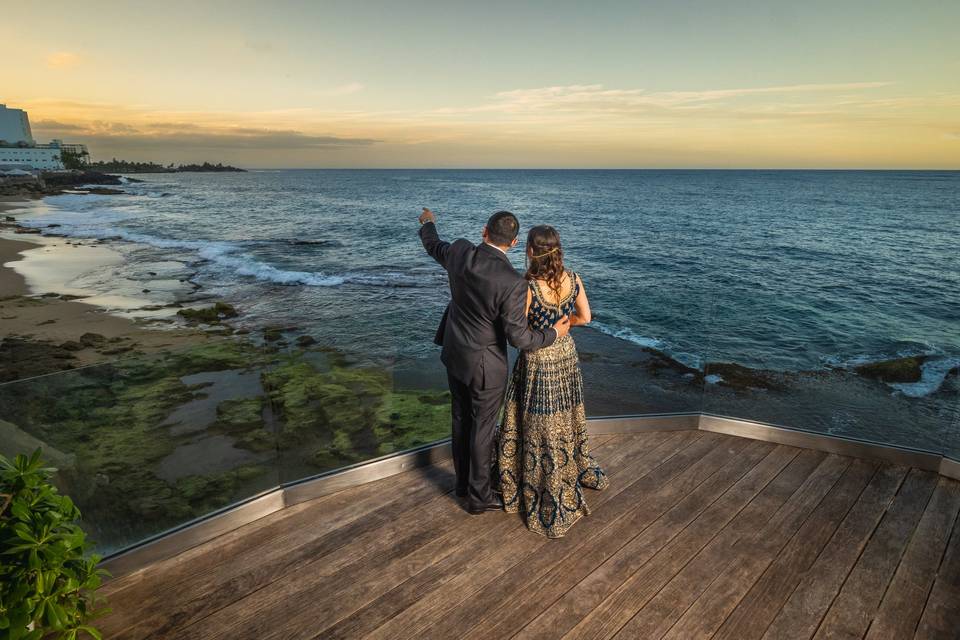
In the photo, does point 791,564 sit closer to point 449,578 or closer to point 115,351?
point 449,578

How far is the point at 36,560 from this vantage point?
5.06ft

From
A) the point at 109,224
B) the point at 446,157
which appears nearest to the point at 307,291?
the point at 109,224

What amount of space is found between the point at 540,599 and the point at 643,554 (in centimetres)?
62

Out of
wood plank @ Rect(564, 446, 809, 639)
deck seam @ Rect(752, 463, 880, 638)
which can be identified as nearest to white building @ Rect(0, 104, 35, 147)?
wood plank @ Rect(564, 446, 809, 639)

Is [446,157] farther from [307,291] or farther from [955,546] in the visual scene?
[955,546]

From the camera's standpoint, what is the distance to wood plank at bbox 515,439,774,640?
82.3 inches

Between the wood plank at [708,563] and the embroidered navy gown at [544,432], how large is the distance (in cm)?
58

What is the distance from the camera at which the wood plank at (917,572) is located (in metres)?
2.11

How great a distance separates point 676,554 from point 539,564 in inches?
27.4

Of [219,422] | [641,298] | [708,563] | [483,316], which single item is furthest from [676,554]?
[641,298]

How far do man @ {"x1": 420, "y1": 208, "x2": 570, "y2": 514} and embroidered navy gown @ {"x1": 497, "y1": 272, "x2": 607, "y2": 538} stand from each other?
100 mm

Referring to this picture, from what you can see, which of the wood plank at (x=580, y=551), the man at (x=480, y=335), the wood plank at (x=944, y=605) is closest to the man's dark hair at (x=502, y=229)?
the man at (x=480, y=335)

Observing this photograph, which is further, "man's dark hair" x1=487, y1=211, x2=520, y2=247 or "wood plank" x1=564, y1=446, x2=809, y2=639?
"man's dark hair" x1=487, y1=211, x2=520, y2=247

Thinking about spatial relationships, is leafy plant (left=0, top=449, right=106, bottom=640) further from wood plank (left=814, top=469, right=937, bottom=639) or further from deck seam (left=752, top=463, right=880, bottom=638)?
wood plank (left=814, top=469, right=937, bottom=639)
